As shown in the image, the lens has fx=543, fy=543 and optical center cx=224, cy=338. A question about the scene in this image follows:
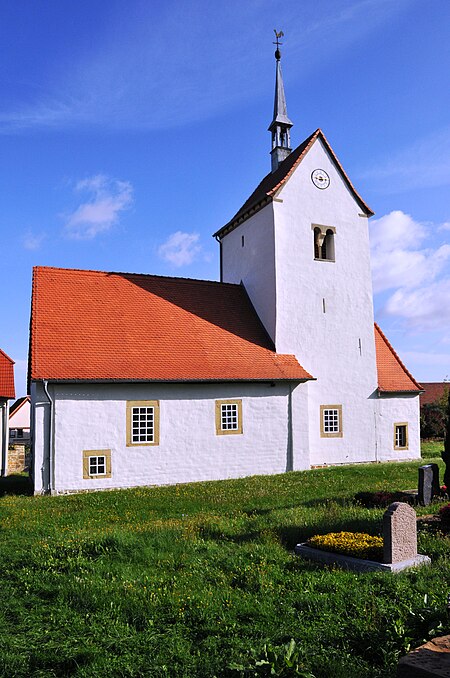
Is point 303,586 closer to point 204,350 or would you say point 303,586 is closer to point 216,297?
point 204,350

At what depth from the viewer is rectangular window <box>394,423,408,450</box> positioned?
2539 cm

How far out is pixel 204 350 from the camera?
2180 cm

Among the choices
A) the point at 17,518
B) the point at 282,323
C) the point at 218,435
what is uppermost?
the point at 282,323

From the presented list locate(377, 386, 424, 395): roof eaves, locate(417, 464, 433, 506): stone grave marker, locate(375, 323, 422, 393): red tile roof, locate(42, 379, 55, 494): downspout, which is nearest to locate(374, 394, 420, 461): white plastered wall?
locate(377, 386, 424, 395): roof eaves

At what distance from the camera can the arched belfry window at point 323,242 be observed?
24906mm

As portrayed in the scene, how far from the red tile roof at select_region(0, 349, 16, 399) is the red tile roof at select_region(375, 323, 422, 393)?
62.1 ft

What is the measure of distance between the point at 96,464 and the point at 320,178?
52.4 ft

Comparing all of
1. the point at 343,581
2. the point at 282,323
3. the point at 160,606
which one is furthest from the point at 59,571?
the point at 282,323

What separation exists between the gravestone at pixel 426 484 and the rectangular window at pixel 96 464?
33.8ft

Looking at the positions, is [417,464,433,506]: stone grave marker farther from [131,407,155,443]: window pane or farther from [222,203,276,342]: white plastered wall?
[222,203,276,342]: white plastered wall

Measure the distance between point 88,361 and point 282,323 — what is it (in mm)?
8528

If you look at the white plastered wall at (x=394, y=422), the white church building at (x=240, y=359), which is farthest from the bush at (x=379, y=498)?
the white plastered wall at (x=394, y=422)

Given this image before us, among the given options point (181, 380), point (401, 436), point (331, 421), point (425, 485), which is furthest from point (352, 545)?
point (401, 436)

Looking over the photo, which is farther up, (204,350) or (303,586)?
(204,350)
